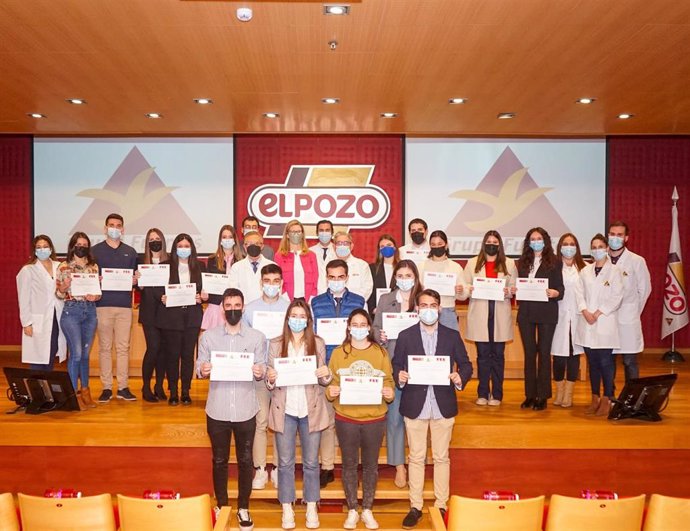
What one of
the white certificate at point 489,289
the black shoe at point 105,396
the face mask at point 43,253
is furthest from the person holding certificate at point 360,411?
the face mask at point 43,253

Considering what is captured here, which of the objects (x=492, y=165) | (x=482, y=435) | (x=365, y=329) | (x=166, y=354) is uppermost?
(x=492, y=165)

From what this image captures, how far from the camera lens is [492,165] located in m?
9.61

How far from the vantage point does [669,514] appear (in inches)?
135

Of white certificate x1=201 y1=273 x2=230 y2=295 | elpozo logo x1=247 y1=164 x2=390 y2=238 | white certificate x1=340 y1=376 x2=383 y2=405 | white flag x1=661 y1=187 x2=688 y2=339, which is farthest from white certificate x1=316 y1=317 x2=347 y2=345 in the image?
white flag x1=661 y1=187 x2=688 y2=339

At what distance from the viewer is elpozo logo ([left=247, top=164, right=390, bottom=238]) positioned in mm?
9656

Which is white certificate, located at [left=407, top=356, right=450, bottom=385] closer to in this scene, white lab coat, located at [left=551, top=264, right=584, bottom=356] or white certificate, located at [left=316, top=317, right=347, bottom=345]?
white certificate, located at [left=316, top=317, right=347, bottom=345]

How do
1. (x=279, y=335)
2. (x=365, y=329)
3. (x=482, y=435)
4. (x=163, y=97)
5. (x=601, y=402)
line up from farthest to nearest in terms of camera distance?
(x=163, y=97), (x=601, y=402), (x=482, y=435), (x=279, y=335), (x=365, y=329)

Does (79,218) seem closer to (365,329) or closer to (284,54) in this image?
(284,54)

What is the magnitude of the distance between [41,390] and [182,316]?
1371mm

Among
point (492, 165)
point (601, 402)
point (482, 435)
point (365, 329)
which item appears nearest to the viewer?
point (365, 329)

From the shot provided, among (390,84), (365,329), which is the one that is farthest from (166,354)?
(390,84)

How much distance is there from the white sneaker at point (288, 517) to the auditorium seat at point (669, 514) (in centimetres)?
239

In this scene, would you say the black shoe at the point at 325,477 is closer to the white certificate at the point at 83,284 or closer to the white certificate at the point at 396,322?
the white certificate at the point at 396,322

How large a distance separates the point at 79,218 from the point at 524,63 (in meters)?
6.59
